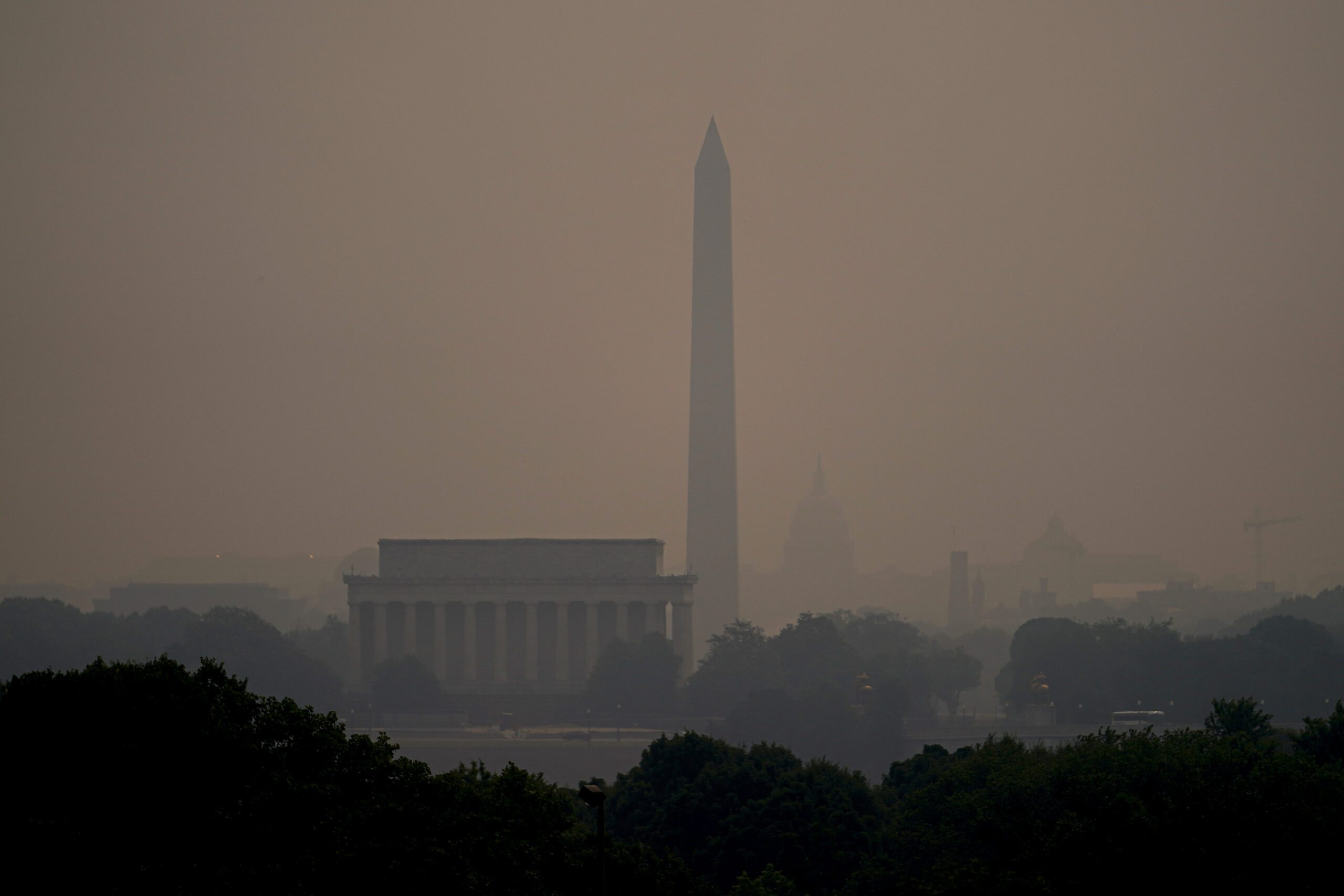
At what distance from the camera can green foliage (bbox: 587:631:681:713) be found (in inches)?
4906

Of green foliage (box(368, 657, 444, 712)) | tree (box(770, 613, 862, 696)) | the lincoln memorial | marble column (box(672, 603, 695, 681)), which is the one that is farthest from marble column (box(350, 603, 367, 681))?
tree (box(770, 613, 862, 696))

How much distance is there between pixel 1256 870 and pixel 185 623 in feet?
362

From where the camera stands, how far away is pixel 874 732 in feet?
342

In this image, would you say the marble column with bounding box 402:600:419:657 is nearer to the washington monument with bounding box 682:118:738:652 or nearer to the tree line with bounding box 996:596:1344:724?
the washington monument with bounding box 682:118:738:652

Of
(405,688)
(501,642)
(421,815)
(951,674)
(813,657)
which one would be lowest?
(421,815)

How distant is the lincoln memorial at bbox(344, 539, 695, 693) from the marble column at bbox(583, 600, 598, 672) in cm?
6

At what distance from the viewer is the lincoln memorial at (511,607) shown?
474 feet

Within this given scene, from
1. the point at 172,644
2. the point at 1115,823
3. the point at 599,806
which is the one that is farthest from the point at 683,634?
the point at 599,806

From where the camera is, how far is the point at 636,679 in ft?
415

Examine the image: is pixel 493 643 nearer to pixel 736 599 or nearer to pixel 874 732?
pixel 736 599

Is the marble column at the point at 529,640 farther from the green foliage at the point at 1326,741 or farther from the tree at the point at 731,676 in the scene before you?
the green foliage at the point at 1326,741

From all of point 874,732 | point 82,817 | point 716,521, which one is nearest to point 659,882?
point 82,817

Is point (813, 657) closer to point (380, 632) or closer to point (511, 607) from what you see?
point (511, 607)

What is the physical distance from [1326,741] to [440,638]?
95.6 metres
